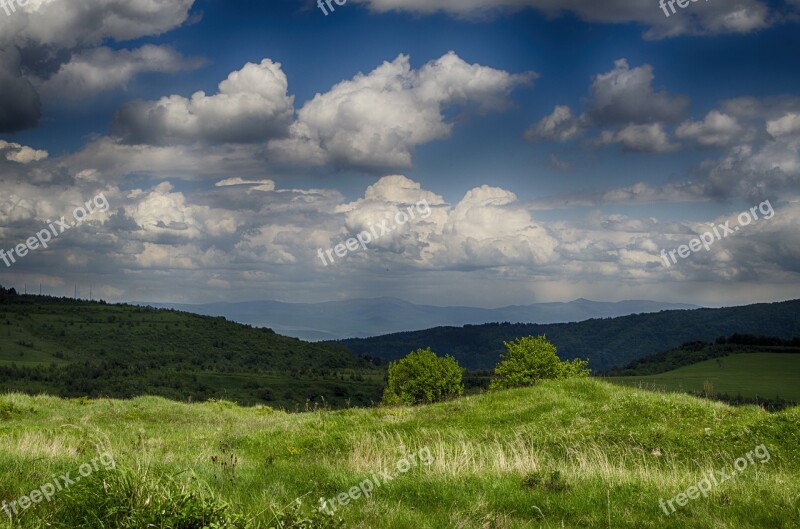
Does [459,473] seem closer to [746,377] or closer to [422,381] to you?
[422,381]

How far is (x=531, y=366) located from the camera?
49.8m

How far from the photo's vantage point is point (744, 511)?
9.54 m

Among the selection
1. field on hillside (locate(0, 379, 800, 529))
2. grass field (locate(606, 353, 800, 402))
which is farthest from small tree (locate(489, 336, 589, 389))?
grass field (locate(606, 353, 800, 402))

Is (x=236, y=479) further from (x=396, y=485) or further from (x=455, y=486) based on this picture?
(x=455, y=486)

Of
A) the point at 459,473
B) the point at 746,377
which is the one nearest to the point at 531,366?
the point at 459,473

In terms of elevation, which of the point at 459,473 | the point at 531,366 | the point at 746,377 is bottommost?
the point at 746,377

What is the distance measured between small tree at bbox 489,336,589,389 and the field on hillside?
24196 mm

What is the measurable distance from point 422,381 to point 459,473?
154 feet

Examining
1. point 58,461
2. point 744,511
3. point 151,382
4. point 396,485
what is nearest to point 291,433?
point 58,461

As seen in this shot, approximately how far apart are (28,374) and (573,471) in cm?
17052

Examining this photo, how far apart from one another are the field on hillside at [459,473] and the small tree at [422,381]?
3301 cm

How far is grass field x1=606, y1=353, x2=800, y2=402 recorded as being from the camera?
125625 mm

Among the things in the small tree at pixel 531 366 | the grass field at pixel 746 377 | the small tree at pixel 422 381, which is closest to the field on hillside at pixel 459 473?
the small tree at pixel 531 366

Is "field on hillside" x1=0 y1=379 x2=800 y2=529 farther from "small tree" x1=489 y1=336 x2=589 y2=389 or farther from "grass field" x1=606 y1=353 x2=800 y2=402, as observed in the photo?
"grass field" x1=606 y1=353 x2=800 y2=402
